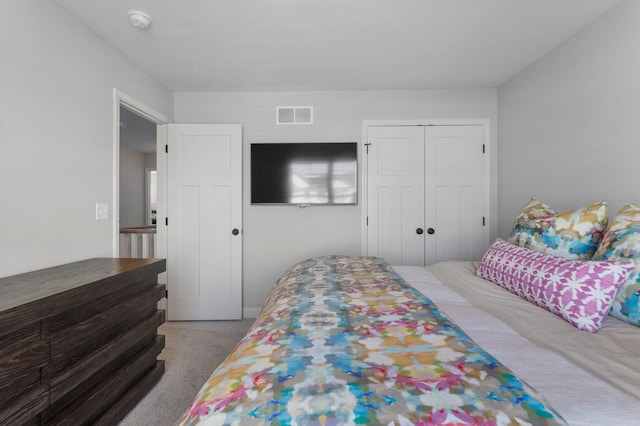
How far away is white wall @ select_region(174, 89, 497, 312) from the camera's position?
2.96 m

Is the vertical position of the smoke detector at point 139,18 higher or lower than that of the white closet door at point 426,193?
higher

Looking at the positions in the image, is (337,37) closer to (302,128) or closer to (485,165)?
(302,128)

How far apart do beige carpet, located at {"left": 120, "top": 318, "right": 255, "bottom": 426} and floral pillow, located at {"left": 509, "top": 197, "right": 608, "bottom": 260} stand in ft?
7.64

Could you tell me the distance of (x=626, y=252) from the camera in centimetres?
112

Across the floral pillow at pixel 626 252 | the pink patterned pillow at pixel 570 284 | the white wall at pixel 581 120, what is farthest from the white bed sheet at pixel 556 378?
the white wall at pixel 581 120

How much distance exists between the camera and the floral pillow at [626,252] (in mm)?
1067

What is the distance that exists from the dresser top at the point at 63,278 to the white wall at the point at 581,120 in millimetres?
3073

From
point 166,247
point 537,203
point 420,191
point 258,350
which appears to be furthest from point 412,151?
point 166,247

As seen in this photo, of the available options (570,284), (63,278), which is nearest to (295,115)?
(63,278)

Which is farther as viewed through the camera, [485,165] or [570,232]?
[485,165]

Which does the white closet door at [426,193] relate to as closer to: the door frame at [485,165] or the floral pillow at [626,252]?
the door frame at [485,165]

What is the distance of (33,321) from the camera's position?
1076 millimetres

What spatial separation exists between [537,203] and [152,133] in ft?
17.9

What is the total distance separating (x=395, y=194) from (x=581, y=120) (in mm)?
1559
